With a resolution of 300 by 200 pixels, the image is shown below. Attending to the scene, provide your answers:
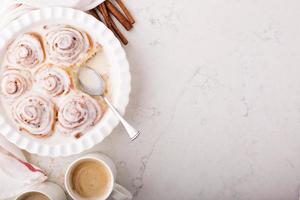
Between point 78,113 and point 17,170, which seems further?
point 17,170

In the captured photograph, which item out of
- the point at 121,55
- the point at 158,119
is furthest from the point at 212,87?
the point at 121,55

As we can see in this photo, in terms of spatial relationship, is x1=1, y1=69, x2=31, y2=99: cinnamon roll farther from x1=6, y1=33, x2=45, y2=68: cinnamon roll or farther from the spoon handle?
the spoon handle

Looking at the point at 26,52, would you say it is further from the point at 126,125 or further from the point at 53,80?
the point at 126,125

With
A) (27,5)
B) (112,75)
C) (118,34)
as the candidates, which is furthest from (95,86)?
(27,5)

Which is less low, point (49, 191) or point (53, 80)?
point (53, 80)

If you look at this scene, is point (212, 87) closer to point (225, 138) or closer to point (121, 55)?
point (225, 138)

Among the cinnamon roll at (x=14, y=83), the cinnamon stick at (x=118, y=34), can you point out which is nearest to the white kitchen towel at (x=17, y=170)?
the cinnamon roll at (x=14, y=83)
